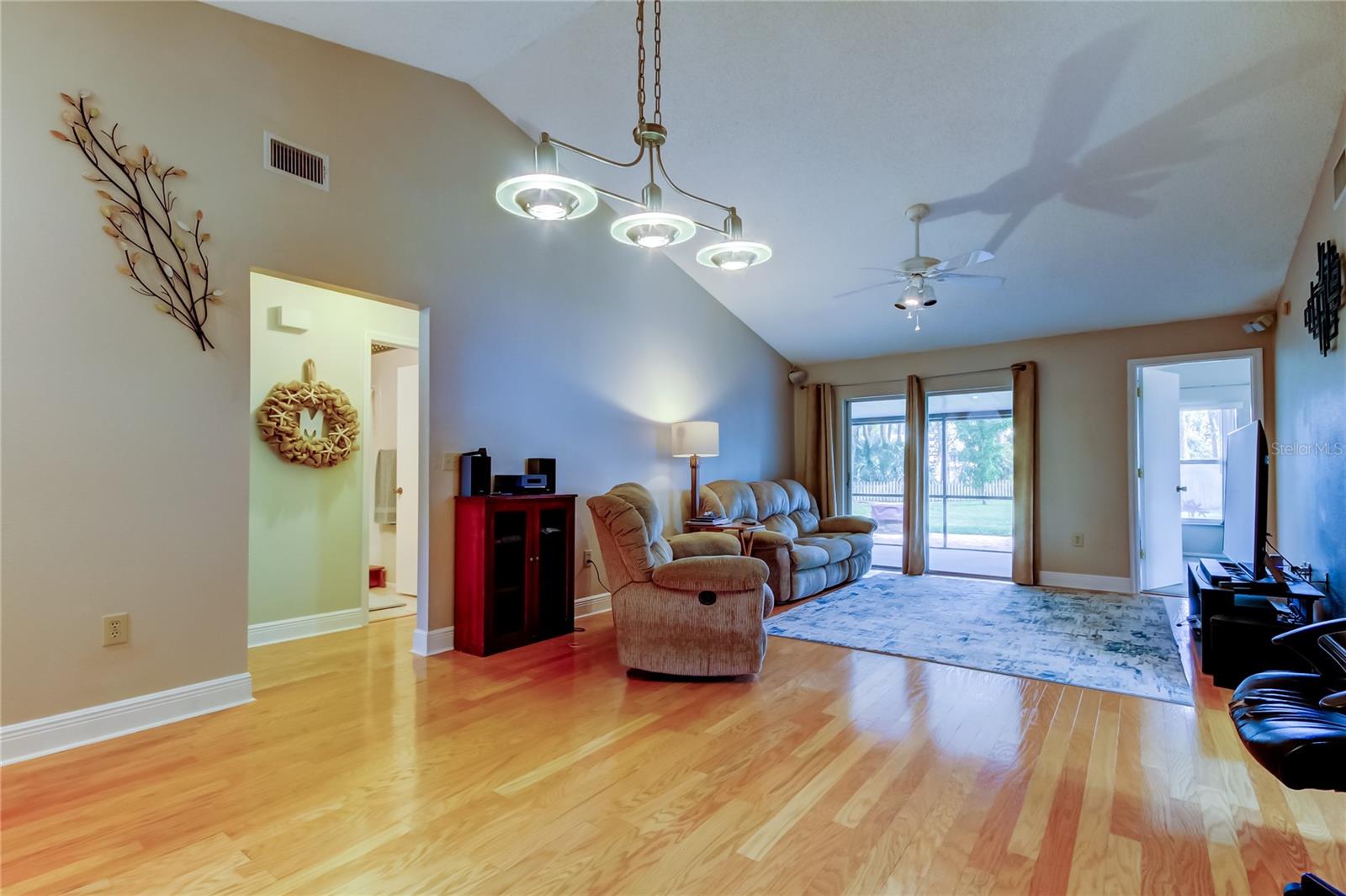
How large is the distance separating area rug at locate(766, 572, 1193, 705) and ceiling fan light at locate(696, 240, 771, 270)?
8.10 ft

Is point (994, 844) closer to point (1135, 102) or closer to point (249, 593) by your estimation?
point (1135, 102)

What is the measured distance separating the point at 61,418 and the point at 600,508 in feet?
7.42

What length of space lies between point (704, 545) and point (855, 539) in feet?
6.84

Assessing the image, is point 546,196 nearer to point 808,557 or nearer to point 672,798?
point 672,798

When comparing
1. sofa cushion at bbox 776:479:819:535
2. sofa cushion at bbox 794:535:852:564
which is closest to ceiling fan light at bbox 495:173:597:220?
sofa cushion at bbox 794:535:852:564

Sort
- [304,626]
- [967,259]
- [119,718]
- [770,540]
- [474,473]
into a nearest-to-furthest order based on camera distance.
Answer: [119,718], [967,259], [474,473], [304,626], [770,540]

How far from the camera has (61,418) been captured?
2.44 metres

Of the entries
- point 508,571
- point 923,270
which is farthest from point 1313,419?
point 508,571

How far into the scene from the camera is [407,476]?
18.5 ft

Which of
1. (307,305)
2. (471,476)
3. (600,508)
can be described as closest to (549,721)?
(600,508)

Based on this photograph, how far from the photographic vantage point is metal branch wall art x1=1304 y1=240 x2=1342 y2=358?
275cm

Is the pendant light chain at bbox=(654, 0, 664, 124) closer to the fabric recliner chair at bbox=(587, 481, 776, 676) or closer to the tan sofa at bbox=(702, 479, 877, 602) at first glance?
the fabric recliner chair at bbox=(587, 481, 776, 676)

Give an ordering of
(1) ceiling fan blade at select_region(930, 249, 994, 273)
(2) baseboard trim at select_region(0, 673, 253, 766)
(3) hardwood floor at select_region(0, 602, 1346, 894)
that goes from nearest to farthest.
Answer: (3) hardwood floor at select_region(0, 602, 1346, 894)
(2) baseboard trim at select_region(0, 673, 253, 766)
(1) ceiling fan blade at select_region(930, 249, 994, 273)

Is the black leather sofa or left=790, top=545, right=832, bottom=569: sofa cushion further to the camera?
left=790, top=545, right=832, bottom=569: sofa cushion
